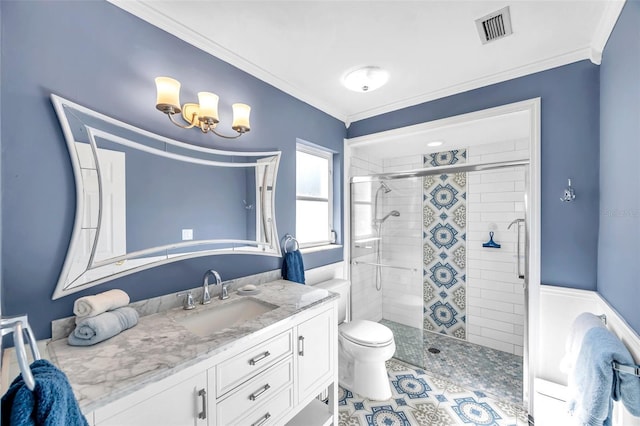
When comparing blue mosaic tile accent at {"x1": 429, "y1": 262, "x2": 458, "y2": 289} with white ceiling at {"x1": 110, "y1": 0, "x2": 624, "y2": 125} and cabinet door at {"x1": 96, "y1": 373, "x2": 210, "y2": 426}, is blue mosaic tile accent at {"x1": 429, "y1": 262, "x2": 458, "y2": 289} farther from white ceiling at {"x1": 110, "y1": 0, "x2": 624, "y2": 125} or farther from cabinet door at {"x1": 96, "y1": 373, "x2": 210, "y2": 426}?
cabinet door at {"x1": 96, "y1": 373, "x2": 210, "y2": 426}

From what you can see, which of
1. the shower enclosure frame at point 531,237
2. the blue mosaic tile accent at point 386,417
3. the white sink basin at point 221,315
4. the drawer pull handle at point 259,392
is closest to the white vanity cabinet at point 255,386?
the drawer pull handle at point 259,392

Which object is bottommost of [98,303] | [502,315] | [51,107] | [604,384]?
[502,315]

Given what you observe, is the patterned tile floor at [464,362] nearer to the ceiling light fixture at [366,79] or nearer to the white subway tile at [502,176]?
the white subway tile at [502,176]

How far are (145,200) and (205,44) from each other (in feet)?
3.25

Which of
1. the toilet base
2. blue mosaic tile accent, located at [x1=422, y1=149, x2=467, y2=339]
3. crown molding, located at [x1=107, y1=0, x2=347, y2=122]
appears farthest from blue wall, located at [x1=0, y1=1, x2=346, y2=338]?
blue mosaic tile accent, located at [x1=422, y1=149, x2=467, y2=339]

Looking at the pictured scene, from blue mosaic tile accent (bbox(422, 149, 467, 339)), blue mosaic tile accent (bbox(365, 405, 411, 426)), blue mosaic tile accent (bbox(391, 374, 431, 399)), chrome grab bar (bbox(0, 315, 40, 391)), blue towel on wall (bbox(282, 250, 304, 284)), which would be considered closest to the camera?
chrome grab bar (bbox(0, 315, 40, 391))

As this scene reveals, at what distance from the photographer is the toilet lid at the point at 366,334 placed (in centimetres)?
204

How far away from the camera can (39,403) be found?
0.50 metres

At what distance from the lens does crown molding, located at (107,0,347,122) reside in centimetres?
131

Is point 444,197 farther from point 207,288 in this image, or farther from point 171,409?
point 171,409

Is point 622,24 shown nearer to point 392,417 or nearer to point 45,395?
point 45,395

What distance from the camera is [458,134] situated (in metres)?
2.39

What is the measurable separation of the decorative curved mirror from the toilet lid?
1.01m

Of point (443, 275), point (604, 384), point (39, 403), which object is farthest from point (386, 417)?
point (39, 403)
